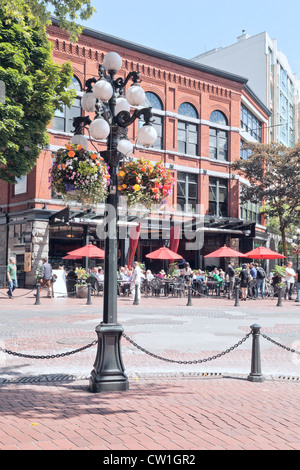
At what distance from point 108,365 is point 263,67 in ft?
150

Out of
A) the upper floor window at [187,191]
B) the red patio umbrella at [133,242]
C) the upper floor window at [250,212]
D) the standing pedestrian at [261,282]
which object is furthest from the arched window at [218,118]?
the standing pedestrian at [261,282]

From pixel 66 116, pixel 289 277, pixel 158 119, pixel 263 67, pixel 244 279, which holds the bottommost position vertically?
pixel 244 279

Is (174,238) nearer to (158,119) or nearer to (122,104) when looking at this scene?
(158,119)

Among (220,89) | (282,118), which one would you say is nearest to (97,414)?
(220,89)

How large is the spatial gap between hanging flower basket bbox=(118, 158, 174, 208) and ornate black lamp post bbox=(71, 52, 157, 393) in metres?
0.19

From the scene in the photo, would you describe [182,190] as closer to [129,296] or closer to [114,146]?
[129,296]

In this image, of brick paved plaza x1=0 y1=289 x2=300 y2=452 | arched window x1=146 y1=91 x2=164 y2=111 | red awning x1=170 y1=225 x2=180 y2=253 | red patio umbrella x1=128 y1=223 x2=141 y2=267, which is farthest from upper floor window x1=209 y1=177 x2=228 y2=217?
brick paved plaza x1=0 y1=289 x2=300 y2=452

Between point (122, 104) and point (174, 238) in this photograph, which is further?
point (174, 238)

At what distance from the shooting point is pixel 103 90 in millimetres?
Result: 6445

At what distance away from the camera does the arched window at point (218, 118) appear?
107 feet

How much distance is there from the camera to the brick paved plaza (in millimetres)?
4539

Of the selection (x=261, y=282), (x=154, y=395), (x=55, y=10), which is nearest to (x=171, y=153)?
(x=261, y=282)

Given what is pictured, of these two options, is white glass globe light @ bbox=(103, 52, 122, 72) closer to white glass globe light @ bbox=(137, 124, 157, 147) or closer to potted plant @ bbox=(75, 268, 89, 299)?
white glass globe light @ bbox=(137, 124, 157, 147)

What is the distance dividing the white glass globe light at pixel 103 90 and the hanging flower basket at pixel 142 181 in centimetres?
100
